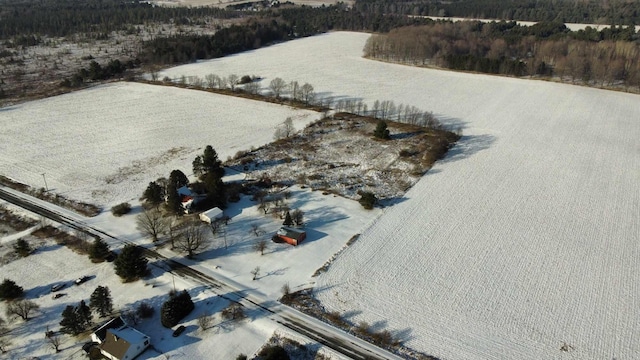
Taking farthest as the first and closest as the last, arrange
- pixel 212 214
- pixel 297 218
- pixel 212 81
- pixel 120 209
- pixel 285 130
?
pixel 212 81 → pixel 285 130 → pixel 120 209 → pixel 212 214 → pixel 297 218

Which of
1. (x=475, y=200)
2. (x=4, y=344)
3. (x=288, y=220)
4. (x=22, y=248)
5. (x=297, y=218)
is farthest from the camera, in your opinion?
(x=475, y=200)

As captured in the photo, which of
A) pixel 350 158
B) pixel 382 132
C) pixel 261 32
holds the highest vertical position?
pixel 261 32

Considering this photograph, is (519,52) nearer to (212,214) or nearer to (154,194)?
(212,214)

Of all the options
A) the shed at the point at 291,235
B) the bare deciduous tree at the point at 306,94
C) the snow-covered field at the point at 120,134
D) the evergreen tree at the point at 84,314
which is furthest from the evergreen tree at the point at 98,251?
the bare deciduous tree at the point at 306,94

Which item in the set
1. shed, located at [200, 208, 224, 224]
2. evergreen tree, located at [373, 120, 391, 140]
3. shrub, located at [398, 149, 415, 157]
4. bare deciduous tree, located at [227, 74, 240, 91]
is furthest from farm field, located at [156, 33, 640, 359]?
bare deciduous tree, located at [227, 74, 240, 91]

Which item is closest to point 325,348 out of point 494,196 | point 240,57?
point 494,196

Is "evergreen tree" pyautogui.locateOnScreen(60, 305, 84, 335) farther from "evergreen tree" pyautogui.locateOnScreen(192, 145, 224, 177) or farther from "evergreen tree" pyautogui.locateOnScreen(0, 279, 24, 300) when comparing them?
"evergreen tree" pyautogui.locateOnScreen(192, 145, 224, 177)

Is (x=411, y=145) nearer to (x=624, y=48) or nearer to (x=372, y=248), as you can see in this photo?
(x=372, y=248)

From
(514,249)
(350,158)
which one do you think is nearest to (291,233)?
(350,158)
